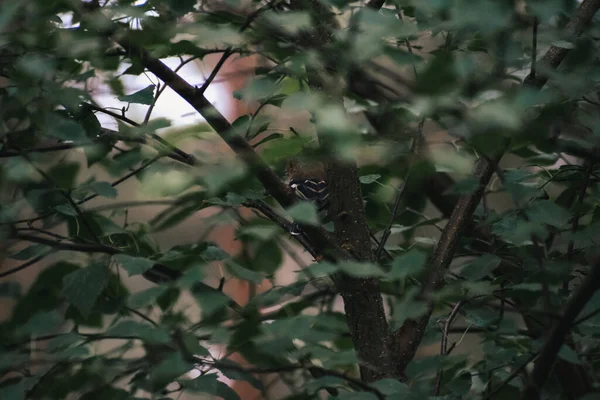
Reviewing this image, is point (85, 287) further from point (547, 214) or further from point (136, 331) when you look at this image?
point (547, 214)

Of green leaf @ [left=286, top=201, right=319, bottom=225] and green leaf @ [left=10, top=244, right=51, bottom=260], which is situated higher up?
green leaf @ [left=286, top=201, right=319, bottom=225]

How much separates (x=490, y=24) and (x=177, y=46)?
0.34 metres

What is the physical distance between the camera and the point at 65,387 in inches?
27.1

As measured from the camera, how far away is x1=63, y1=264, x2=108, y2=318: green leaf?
687 mm

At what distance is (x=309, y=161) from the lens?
22.6 inches

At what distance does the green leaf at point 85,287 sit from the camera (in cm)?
69

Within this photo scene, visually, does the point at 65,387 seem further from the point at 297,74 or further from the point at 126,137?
the point at 297,74

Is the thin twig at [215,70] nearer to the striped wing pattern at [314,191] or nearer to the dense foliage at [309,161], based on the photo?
the dense foliage at [309,161]

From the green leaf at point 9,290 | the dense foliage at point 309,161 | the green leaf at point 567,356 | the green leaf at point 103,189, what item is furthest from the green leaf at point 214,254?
the green leaf at point 567,356

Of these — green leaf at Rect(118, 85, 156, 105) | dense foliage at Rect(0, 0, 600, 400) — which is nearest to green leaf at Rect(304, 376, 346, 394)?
dense foliage at Rect(0, 0, 600, 400)

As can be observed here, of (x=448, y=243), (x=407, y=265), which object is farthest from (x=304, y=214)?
(x=448, y=243)

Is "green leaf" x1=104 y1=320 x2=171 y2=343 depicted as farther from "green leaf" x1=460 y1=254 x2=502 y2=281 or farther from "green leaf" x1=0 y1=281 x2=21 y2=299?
"green leaf" x1=460 y1=254 x2=502 y2=281

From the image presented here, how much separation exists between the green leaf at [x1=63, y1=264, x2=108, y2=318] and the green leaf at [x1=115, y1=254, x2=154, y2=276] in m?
0.09

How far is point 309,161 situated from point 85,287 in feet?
0.96
